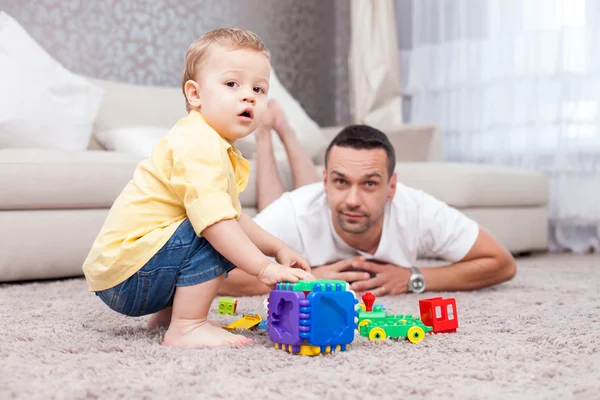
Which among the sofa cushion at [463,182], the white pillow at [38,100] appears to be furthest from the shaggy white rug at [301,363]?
the sofa cushion at [463,182]

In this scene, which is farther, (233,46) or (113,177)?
(113,177)

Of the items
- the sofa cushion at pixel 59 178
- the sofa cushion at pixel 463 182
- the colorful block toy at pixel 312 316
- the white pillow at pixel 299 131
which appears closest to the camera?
the colorful block toy at pixel 312 316

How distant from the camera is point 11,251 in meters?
2.04

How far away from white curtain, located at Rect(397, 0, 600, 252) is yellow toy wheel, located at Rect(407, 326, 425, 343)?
2335 mm

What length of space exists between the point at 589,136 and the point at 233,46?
2.54 meters

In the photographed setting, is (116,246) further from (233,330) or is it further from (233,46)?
(233,46)

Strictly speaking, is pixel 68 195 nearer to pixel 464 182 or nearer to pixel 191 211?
pixel 191 211

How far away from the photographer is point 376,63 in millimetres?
3920

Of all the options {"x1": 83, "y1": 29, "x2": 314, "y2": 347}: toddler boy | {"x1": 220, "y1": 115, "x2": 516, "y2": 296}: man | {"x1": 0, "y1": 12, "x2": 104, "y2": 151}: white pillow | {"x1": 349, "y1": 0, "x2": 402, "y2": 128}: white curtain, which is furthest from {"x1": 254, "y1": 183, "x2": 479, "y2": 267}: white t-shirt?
{"x1": 349, "y1": 0, "x2": 402, "y2": 128}: white curtain

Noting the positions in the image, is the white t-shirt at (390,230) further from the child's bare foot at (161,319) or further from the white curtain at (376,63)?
the white curtain at (376,63)

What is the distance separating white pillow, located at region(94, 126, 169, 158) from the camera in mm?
2561

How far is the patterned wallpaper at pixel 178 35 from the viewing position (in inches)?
132

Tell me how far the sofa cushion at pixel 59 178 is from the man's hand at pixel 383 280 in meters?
0.90

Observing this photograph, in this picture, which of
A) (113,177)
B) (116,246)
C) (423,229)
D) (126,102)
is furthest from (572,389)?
(126,102)
